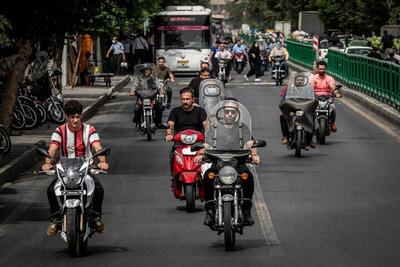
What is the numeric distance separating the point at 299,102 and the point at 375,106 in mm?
11069

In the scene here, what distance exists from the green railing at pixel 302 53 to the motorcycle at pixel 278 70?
1039cm

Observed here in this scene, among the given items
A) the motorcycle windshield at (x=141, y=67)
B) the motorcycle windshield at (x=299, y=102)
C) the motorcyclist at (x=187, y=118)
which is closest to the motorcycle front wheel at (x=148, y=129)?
the motorcycle windshield at (x=141, y=67)

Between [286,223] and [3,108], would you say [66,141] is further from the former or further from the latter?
[3,108]

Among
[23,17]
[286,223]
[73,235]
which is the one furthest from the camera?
[23,17]

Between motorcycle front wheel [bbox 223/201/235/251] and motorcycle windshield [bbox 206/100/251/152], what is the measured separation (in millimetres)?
1059

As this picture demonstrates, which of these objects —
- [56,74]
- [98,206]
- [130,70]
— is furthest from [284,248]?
[130,70]

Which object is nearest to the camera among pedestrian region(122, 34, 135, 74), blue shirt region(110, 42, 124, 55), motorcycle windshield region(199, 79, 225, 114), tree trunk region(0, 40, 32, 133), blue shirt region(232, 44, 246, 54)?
motorcycle windshield region(199, 79, 225, 114)

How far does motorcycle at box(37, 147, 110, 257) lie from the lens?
11.9 m

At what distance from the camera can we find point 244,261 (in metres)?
12.0

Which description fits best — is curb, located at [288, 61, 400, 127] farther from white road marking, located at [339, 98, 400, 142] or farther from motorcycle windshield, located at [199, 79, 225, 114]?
motorcycle windshield, located at [199, 79, 225, 114]

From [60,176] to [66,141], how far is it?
30.5 inches

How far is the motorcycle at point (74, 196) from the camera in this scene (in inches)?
470

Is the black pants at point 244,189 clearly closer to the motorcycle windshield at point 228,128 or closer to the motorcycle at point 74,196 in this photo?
the motorcycle windshield at point 228,128

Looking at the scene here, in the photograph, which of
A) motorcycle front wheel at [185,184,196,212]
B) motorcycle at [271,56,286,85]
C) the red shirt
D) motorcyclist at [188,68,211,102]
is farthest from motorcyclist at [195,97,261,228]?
motorcycle at [271,56,286,85]
